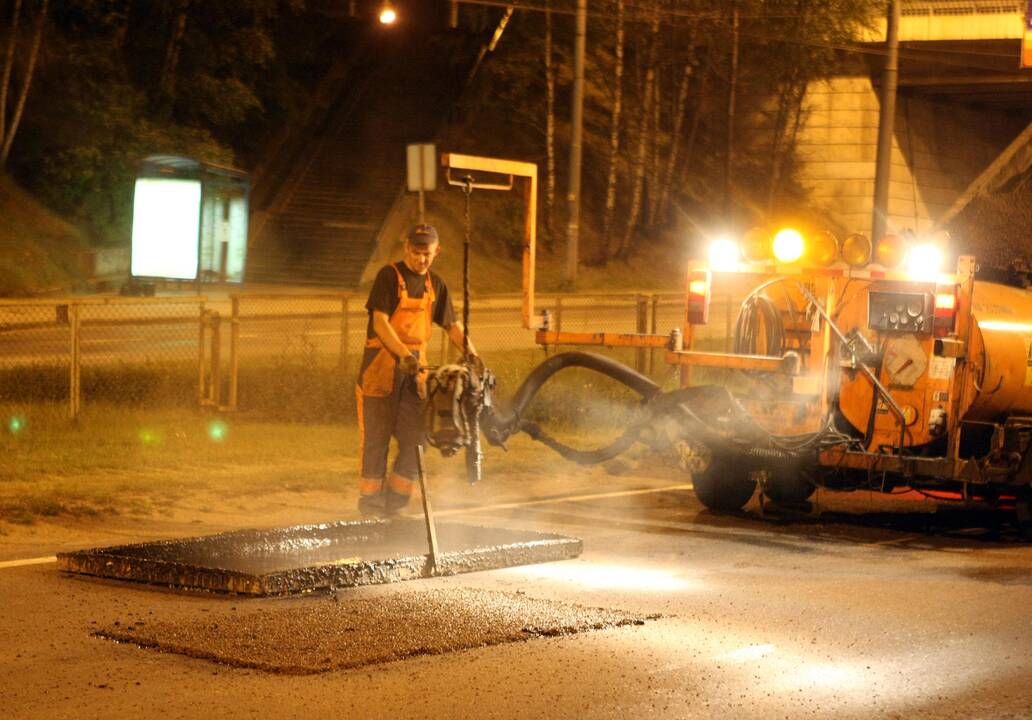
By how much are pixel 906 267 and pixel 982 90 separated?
37.4m

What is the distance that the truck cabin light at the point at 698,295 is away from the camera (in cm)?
1223

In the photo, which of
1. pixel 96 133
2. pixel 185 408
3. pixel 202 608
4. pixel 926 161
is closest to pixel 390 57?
pixel 96 133

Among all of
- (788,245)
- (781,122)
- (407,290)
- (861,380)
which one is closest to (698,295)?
(788,245)

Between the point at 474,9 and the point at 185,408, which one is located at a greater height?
the point at 474,9

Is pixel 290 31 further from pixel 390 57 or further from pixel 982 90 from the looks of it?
pixel 982 90

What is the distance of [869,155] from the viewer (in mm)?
47469

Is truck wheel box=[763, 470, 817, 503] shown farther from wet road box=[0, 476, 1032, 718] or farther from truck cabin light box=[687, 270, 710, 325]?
truck cabin light box=[687, 270, 710, 325]

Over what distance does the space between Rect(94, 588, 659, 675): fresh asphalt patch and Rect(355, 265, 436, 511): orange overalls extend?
2147 mm

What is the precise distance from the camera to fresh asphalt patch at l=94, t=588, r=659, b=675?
6.98 meters

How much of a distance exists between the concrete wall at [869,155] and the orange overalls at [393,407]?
37654 mm

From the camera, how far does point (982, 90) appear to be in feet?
153

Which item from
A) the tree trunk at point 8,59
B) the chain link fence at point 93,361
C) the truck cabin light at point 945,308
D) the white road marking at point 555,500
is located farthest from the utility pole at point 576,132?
the truck cabin light at point 945,308

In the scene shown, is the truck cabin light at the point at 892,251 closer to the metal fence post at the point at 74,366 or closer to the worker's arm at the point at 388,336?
the worker's arm at the point at 388,336

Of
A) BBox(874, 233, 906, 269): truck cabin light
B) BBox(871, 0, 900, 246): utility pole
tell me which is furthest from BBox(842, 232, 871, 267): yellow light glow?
BBox(871, 0, 900, 246): utility pole
